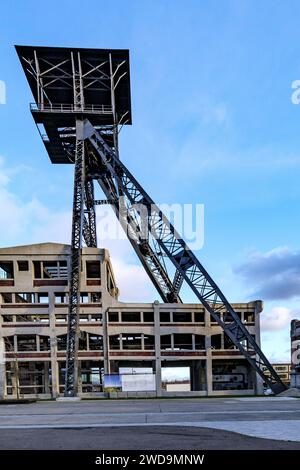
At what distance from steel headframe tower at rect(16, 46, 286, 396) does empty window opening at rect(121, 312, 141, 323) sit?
17.4 ft

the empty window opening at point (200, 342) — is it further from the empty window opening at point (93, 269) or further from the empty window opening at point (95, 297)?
the empty window opening at point (93, 269)

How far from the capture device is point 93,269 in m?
65.2

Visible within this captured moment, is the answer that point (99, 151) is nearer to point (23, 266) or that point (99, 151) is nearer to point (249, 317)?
point (23, 266)

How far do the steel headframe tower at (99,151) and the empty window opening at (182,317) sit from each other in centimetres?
235

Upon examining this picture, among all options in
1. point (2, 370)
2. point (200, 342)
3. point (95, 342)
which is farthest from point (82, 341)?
point (200, 342)

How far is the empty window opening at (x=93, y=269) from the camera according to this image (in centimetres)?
6412

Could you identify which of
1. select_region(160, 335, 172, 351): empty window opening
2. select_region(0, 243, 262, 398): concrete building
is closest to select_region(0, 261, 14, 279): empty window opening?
select_region(0, 243, 262, 398): concrete building

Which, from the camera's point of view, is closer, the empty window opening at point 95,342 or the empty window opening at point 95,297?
the empty window opening at point 95,342

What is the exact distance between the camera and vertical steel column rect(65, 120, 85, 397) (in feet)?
183

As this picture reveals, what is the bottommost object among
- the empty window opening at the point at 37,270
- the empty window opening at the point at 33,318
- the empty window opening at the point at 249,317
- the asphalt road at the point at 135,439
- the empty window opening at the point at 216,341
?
the empty window opening at the point at 216,341

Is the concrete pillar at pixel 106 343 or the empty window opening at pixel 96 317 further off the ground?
the empty window opening at pixel 96 317

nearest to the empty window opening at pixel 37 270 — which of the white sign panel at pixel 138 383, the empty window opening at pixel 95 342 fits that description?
the empty window opening at pixel 95 342

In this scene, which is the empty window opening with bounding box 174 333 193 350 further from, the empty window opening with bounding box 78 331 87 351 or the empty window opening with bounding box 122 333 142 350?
the empty window opening with bounding box 78 331 87 351
